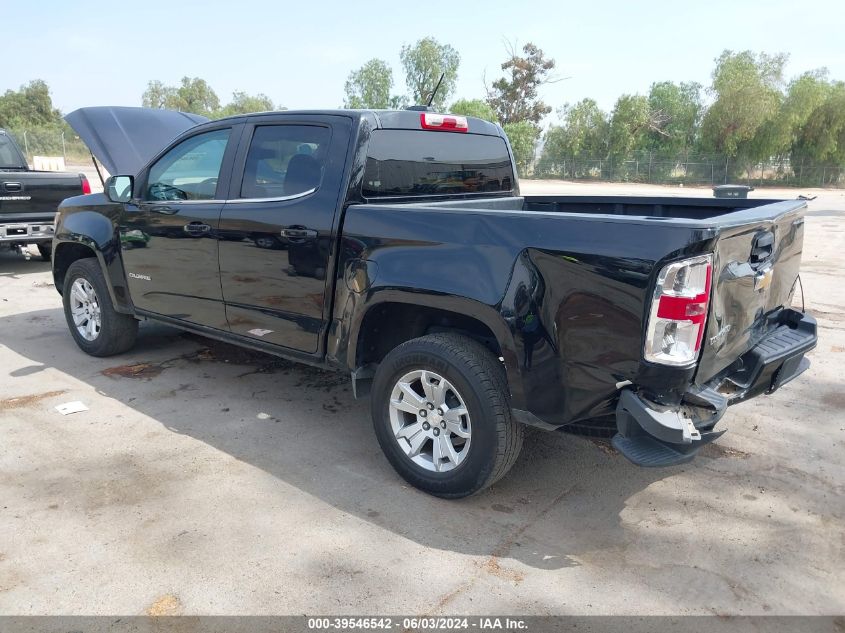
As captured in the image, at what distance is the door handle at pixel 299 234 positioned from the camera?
3736 millimetres

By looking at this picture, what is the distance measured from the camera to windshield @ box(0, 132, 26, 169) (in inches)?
380

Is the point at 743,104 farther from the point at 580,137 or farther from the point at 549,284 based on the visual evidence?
the point at 549,284

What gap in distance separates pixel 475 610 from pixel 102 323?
4179 mm

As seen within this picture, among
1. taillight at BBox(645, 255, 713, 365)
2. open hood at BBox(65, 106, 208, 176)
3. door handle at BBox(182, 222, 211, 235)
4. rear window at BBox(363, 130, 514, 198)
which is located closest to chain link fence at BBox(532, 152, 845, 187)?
open hood at BBox(65, 106, 208, 176)

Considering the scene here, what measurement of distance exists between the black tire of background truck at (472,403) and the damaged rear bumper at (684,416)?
1.81 feet

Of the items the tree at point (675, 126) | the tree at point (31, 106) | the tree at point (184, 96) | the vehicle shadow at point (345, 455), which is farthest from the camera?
the tree at point (184, 96)

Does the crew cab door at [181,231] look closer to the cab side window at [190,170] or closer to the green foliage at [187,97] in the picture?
the cab side window at [190,170]

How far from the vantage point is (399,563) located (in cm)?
289

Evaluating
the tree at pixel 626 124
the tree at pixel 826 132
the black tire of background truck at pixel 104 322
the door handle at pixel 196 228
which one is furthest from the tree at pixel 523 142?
the door handle at pixel 196 228

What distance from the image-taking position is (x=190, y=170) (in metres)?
4.62

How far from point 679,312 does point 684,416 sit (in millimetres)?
467

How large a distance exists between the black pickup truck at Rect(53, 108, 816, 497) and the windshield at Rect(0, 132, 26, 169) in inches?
228

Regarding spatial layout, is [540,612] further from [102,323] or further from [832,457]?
[102,323]

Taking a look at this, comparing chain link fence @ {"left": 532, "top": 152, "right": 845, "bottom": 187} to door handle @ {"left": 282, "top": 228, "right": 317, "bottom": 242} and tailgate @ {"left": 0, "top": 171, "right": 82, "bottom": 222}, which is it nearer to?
→ tailgate @ {"left": 0, "top": 171, "right": 82, "bottom": 222}
